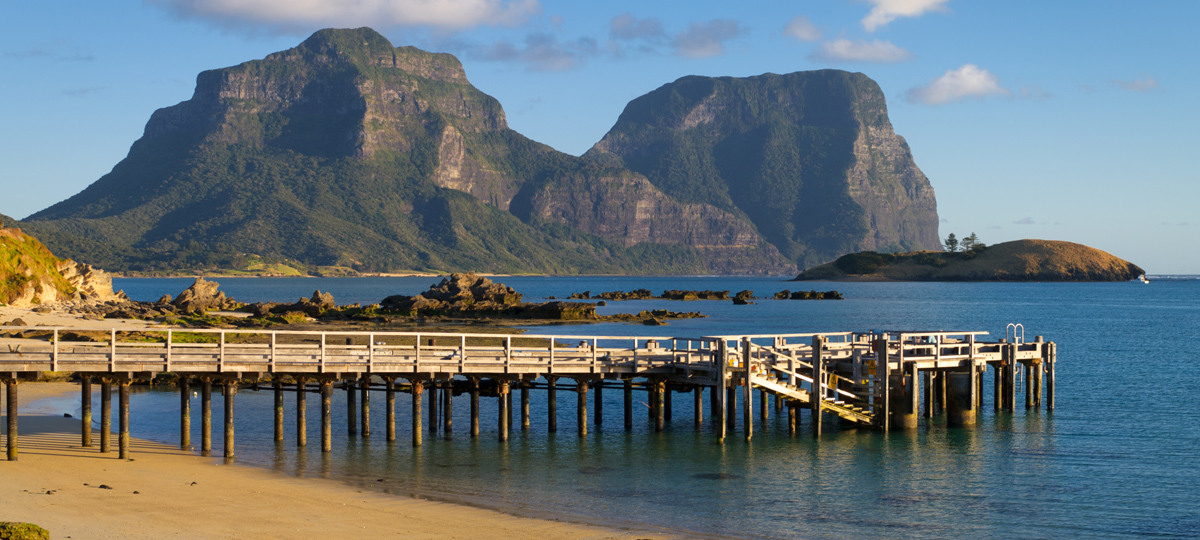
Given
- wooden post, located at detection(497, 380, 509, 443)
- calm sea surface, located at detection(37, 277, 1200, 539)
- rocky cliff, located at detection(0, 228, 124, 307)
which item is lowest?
calm sea surface, located at detection(37, 277, 1200, 539)

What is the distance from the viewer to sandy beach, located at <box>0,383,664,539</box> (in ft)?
71.2

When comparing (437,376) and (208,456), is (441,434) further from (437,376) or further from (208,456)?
(208,456)

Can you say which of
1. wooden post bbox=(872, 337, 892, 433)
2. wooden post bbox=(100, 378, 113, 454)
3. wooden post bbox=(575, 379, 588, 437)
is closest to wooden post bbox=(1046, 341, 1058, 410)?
wooden post bbox=(872, 337, 892, 433)

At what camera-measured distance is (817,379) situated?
119ft

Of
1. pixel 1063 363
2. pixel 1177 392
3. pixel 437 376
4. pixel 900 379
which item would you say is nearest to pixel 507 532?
pixel 437 376

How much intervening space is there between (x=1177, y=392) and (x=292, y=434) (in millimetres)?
45819

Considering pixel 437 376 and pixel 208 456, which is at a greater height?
pixel 437 376

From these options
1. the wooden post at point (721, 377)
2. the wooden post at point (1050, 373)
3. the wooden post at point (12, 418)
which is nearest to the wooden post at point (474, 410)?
the wooden post at point (721, 377)

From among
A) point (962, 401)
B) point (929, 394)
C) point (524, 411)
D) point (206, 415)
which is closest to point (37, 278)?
point (206, 415)

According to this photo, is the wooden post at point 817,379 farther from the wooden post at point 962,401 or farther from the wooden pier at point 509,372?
the wooden post at point 962,401

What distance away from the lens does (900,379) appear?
38312mm

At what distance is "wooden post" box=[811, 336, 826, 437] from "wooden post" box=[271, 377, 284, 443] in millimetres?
18289

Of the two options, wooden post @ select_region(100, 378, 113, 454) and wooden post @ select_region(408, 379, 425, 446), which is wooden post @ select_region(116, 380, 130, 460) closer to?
wooden post @ select_region(100, 378, 113, 454)

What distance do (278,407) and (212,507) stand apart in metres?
10.4
